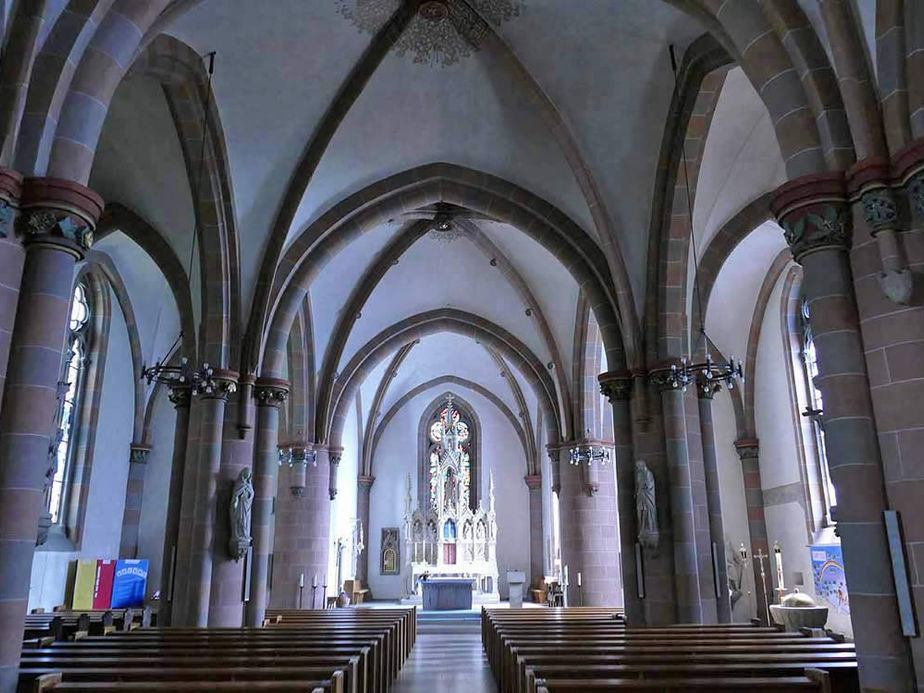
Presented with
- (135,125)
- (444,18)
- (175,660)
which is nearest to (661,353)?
(444,18)

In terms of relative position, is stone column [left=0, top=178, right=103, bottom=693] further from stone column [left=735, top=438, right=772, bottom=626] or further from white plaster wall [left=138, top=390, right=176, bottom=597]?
stone column [left=735, top=438, right=772, bottom=626]

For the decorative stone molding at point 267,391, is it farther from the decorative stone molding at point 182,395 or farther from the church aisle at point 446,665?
the church aisle at point 446,665

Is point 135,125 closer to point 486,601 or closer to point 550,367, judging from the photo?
point 550,367

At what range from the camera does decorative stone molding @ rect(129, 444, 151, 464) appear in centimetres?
1733

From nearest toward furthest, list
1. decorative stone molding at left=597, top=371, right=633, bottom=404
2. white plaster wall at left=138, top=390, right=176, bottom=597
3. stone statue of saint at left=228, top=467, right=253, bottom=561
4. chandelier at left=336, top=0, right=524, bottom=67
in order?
1. chandelier at left=336, top=0, right=524, bottom=67
2. stone statue of saint at left=228, top=467, right=253, bottom=561
3. decorative stone molding at left=597, top=371, right=633, bottom=404
4. white plaster wall at left=138, top=390, right=176, bottom=597

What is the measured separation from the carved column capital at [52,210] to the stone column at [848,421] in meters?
5.71

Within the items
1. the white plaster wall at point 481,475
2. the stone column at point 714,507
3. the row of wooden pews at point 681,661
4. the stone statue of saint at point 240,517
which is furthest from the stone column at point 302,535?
the row of wooden pews at point 681,661

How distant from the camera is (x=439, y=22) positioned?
35.8ft

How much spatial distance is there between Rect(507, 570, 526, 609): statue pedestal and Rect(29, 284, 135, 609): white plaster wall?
12294 mm

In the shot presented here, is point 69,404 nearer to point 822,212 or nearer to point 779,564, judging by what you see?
point 822,212

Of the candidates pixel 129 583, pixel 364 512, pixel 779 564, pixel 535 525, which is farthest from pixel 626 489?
pixel 364 512

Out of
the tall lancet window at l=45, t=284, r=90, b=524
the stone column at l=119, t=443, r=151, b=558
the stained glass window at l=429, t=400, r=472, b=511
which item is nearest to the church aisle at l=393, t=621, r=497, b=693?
the stone column at l=119, t=443, r=151, b=558

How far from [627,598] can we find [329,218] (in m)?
8.41

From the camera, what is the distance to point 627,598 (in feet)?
37.3
